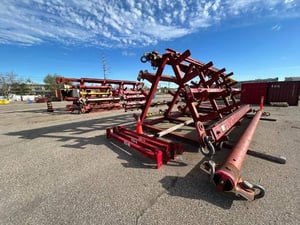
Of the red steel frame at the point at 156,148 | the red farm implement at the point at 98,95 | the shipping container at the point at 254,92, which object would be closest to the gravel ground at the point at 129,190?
the red steel frame at the point at 156,148

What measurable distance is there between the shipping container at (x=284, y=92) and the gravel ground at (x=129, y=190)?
13659 millimetres

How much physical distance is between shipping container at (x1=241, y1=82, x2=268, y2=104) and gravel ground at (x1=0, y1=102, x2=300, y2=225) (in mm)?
13388

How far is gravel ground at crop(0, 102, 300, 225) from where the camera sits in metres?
1.63

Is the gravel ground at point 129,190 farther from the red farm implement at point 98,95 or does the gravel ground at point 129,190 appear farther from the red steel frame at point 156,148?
the red farm implement at point 98,95

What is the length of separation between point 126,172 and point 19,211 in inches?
57.6

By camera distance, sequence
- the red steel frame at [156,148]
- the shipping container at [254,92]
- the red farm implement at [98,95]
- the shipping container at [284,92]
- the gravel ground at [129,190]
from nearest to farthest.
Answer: the gravel ground at [129,190] < the red steel frame at [156,148] < the red farm implement at [98,95] < the shipping container at [284,92] < the shipping container at [254,92]

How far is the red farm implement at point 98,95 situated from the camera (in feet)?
31.9

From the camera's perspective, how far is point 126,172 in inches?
101

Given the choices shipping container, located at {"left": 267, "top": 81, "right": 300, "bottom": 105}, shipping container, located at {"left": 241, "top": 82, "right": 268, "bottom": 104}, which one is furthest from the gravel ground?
shipping container, located at {"left": 267, "top": 81, "right": 300, "bottom": 105}

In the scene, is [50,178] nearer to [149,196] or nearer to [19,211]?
[19,211]

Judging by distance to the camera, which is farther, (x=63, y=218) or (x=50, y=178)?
(x=50, y=178)

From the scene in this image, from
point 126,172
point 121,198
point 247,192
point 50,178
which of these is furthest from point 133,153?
point 247,192

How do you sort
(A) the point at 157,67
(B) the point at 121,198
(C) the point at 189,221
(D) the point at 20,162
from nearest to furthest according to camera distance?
(C) the point at 189,221, (B) the point at 121,198, (D) the point at 20,162, (A) the point at 157,67

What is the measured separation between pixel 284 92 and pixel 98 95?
17.3 m
